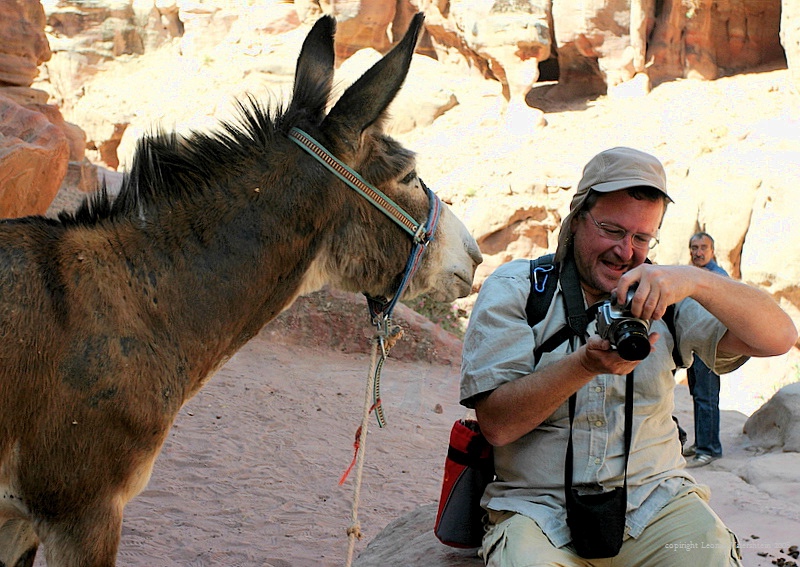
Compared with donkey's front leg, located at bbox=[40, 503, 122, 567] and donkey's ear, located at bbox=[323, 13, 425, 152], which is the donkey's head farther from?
donkey's front leg, located at bbox=[40, 503, 122, 567]

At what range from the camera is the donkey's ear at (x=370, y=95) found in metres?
2.50

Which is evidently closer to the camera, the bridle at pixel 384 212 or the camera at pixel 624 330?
the camera at pixel 624 330

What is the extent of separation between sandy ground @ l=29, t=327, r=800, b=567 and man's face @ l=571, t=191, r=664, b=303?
5.68 ft

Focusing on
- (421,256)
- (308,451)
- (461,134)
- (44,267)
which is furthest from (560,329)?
(461,134)

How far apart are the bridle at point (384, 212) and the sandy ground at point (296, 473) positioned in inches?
84.1

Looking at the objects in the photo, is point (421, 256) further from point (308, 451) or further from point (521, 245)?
point (521, 245)

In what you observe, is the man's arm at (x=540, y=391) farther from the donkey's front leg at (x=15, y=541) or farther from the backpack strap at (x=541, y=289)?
the donkey's front leg at (x=15, y=541)

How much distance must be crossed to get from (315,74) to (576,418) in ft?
5.07

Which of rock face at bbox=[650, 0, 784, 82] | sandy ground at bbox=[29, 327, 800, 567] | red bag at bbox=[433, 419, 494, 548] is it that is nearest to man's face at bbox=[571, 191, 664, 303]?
red bag at bbox=[433, 419, 494, 548]

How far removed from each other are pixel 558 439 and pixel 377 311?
855mm

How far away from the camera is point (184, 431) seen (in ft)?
23.5

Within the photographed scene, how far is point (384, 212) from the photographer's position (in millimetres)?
2666

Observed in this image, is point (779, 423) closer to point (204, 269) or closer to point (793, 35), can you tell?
point (204, 269)

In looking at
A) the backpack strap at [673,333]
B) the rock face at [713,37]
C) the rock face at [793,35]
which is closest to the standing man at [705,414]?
the backpack strap at [673,333]
